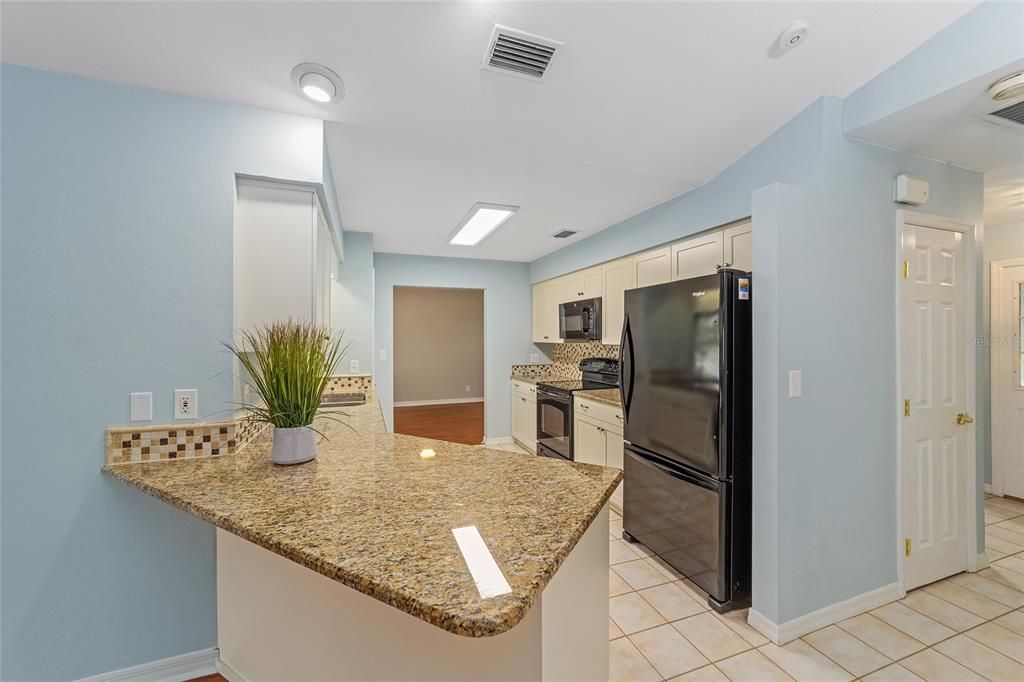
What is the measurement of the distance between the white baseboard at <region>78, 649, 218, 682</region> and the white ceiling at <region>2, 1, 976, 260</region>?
7.50 ft

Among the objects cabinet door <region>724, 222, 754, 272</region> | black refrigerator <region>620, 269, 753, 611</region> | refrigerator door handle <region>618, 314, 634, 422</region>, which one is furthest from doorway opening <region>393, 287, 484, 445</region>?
cabinet door <region>724, 222, 754, 272</region>

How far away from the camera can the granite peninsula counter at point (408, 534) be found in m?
0.75

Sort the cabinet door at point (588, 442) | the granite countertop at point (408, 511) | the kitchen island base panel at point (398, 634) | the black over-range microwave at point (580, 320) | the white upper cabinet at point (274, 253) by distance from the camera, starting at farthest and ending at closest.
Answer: the black over-range microwave at point (580, 320) < the cabinet door at point (588, 442) < the white upper cabinet at point (274, 253) < the kitchen island base panel at point (398, 634) < the granite countertop at point (408, 511)

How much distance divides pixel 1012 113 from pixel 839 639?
2.49 m

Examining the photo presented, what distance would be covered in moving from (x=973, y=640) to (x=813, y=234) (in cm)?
199

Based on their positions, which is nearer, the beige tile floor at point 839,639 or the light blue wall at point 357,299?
the beige tile floor at point 839,639

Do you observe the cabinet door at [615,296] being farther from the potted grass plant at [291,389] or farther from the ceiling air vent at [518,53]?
the potted grass plant at [291,389]

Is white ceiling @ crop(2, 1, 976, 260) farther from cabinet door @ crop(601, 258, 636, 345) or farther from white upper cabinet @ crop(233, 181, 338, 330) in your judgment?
cabinet door @ crop(601, 258, 636, 345)

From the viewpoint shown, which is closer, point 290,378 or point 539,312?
Answer: point 290,378

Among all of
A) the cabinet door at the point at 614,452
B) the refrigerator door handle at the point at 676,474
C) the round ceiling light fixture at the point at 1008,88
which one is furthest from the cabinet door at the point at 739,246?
the cabinet door at the point at 614,452

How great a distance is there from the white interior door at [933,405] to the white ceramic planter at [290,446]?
9.56ft

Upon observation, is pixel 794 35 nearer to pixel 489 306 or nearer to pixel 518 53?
pixel 518 53

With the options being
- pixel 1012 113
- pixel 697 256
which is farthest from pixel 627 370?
pixel 1012 113

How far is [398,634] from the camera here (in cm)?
98
